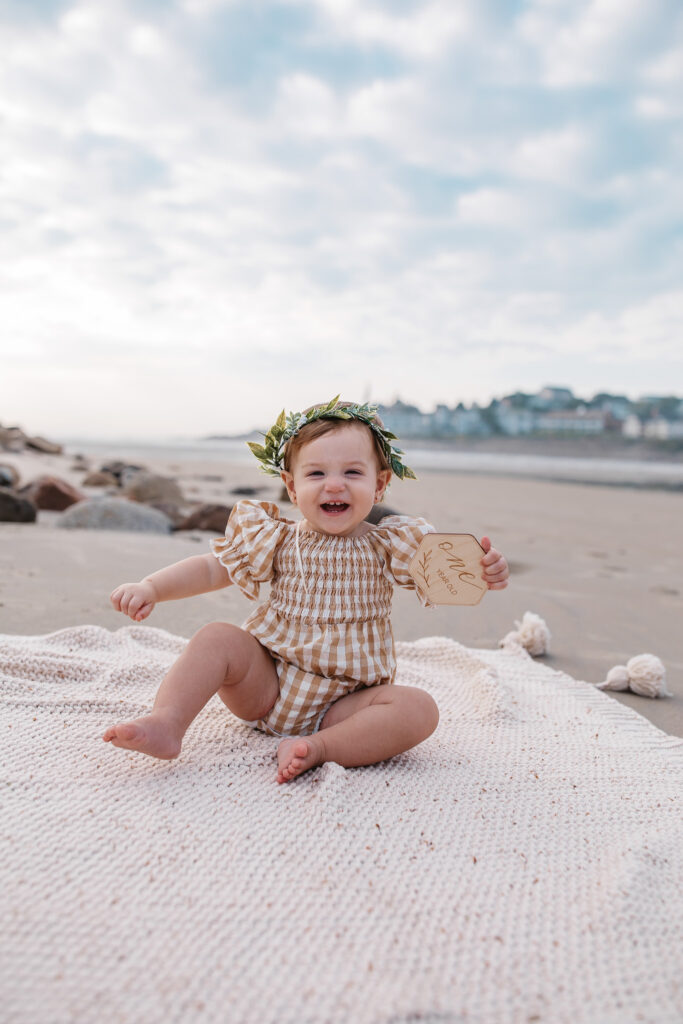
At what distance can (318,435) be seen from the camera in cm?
206

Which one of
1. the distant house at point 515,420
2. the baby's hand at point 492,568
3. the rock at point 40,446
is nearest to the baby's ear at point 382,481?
the baby's hand at point 492,568

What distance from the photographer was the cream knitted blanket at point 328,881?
3.70 feet

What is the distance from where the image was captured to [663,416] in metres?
33.1

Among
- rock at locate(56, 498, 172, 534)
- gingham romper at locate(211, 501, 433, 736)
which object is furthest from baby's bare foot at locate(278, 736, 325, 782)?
rock at locate(56, 498, 172, 534)

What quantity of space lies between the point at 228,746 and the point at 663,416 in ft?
114

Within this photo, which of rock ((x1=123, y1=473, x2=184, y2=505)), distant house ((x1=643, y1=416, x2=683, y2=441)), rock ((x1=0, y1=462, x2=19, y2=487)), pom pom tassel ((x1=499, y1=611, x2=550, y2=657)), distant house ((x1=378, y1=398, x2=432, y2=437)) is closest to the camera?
pom pom tassel ((x1=499, y1=611, x2=550, y2=657))

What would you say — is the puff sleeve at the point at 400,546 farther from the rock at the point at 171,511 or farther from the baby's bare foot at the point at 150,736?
the rock at the point at 171,511

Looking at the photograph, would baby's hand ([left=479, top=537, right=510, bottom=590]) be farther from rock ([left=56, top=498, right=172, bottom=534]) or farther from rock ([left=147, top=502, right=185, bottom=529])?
rock ([left=147, top=502, right=185, bottom=529])

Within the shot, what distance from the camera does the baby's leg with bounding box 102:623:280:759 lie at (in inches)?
68.8

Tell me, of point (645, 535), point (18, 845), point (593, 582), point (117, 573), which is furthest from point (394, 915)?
point (645, 535)

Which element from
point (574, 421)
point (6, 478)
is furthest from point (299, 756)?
point (574, 421)

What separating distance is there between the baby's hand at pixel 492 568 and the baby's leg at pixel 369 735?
358 millimetres

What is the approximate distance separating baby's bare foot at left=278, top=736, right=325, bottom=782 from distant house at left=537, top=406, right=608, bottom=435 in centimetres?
3056

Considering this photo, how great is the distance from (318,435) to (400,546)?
1.28 feet
